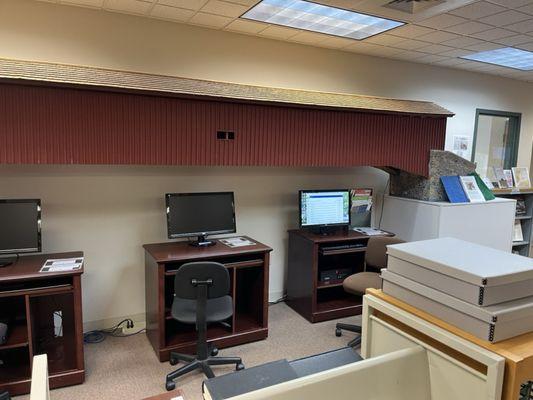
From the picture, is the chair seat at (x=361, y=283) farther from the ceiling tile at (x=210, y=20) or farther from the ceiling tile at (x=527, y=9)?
the ceiling tile at (x=210, y=20)

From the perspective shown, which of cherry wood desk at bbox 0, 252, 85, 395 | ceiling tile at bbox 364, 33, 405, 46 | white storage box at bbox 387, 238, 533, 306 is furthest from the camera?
ceiling tile at bbox 364, 33, 405, 46

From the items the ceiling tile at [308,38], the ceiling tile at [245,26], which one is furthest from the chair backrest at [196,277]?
the ceiling tile at [308,38]

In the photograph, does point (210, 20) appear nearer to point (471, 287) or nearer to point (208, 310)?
point (208, 310)

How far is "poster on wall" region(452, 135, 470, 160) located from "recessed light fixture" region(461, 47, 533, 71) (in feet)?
3.21

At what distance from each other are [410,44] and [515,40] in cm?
96

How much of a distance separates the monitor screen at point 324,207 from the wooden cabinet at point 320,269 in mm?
140

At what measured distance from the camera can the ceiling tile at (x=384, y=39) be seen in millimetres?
3699

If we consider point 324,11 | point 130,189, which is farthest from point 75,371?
point 324,11

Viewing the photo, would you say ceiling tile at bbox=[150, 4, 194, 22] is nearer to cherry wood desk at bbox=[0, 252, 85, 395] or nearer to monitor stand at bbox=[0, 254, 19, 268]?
cherry wood desk at bbox=[0, 252, 85, 395]

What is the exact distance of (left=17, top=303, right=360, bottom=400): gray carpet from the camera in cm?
269

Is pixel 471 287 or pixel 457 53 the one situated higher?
pixel 457 53

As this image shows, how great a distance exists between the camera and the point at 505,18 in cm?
315

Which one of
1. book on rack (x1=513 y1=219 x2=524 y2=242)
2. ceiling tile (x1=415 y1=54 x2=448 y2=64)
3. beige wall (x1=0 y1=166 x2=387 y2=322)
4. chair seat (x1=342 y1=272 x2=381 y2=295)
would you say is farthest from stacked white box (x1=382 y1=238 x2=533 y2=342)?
book on rack (x1=513 y1=219 x2=524 y2=242)

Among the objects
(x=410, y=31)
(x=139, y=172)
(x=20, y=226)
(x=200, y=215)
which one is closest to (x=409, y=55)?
(x=410, y=31)
